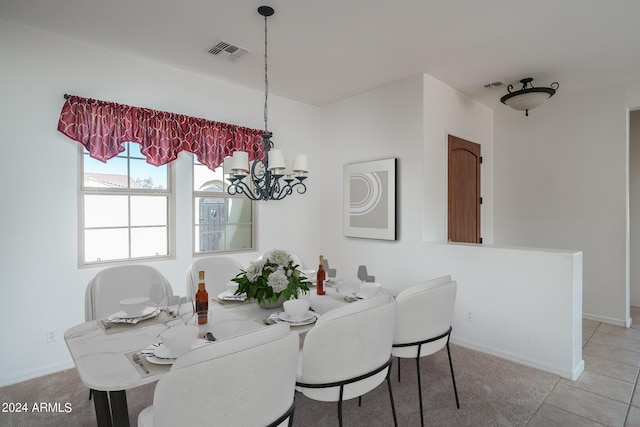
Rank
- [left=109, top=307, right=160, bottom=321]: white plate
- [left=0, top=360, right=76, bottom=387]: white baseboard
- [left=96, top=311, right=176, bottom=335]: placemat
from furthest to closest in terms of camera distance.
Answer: [left=0, top=360, right=76, bottom=387]: white baseboard, [left=109, top=307, right=160, bottom=321]: white plate, [left=96, top=311, right=176, bottom=335]: placemat

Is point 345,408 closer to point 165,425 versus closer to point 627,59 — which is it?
point 165,425

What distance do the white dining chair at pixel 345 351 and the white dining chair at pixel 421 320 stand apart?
28 cm

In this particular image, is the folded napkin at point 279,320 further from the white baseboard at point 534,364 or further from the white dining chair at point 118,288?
the white baseboard at point 534,364

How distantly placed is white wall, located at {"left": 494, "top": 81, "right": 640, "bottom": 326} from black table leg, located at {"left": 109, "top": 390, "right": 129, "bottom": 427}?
15.4 feet

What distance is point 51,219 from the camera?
2766 mm

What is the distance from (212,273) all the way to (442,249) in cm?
221

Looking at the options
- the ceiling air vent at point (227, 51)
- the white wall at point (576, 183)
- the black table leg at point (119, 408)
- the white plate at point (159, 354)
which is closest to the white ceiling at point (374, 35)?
the ceiling air vent at point (227, 51)

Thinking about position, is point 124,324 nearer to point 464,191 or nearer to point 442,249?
point 442,249

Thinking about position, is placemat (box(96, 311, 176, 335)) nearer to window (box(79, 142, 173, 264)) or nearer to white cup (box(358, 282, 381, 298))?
white cup (box(358, 282, 381, 298))

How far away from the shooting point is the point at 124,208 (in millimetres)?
3197

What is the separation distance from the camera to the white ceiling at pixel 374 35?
7.80ft

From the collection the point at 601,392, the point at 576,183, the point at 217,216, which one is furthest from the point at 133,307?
the point at 576,183

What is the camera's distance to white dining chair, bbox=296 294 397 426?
1.43m

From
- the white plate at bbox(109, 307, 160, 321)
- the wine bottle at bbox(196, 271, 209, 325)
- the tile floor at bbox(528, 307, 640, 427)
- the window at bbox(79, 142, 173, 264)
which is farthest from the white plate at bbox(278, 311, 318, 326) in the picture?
the window at bbox(79, 142, 173, 264)
